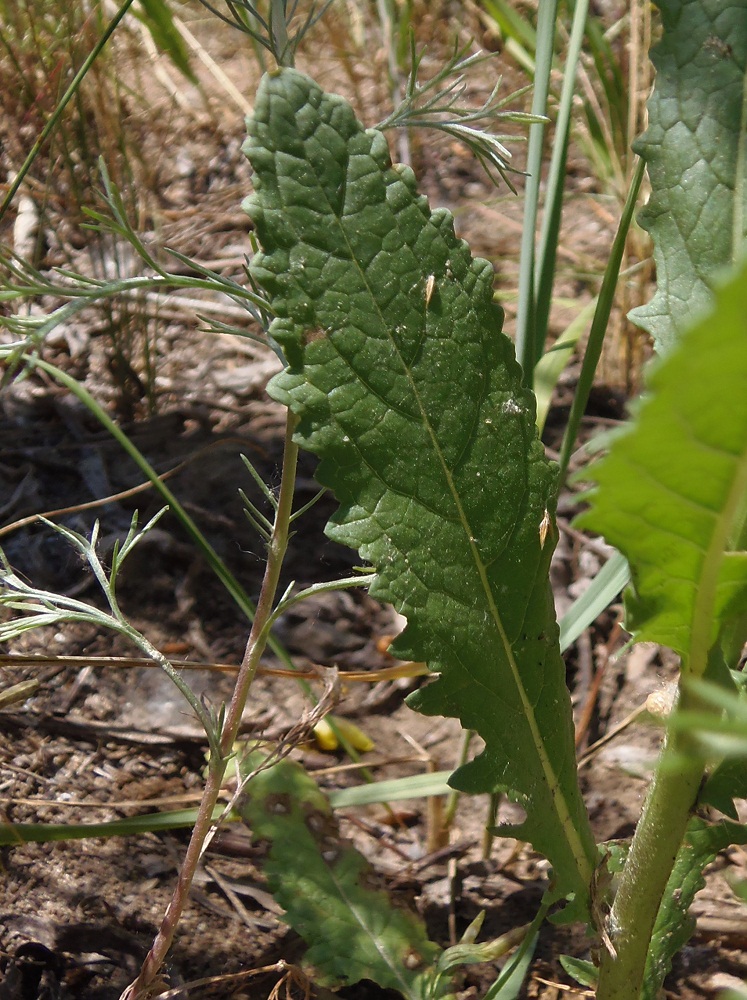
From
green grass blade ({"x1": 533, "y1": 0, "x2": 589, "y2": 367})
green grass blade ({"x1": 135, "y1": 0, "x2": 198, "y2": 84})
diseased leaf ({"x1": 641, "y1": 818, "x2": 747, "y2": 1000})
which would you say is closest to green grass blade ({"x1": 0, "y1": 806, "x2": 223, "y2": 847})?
diseased leaf ({"x1": 641, "y1": 818, "x2": 747, "y2": 1000})

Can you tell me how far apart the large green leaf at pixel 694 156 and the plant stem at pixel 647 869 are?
456mm

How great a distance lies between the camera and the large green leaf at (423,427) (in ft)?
3.21

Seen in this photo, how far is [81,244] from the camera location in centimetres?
281

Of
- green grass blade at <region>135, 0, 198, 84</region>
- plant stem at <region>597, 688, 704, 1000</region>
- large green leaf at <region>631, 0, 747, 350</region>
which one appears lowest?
plant stem at <region>597, 688, 704, 1000</region>

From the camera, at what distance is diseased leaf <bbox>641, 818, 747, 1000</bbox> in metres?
1.17

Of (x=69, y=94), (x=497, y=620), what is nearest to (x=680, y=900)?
(x=497, y=620)

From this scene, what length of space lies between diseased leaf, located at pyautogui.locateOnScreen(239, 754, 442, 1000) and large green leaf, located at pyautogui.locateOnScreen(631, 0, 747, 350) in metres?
0.81

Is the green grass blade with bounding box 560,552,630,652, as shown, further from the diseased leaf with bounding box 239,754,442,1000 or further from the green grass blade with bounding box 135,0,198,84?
the green grass blade with bounding box 135,0,198,84

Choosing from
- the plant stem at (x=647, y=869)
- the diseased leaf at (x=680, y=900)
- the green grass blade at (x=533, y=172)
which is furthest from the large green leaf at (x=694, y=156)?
the diseased leaf at (x=680, y=900)

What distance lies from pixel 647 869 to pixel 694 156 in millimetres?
811

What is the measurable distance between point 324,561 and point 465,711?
1087 millimetres

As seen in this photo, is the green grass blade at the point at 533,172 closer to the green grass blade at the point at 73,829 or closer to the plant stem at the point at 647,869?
the plant stem at the point at 647,869

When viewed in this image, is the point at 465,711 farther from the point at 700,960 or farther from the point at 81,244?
the point at 81,244

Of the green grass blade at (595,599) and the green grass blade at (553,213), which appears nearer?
the green grass blade at (553,213)
